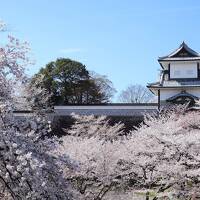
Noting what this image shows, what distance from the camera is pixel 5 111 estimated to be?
5.10m

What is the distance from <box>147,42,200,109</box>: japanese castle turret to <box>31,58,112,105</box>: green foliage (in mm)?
7566

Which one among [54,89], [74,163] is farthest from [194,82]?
[74,163]

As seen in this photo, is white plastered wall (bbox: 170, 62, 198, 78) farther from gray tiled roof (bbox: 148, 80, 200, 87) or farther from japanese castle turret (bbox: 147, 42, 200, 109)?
gray tiled roof (bbox: 148, 80, 200, 87)

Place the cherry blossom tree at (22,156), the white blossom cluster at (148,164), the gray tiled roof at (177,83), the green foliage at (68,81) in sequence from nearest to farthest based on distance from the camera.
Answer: the cherry blossom tree at (22,156)
the white blossom cluster at (148,164)
the gray tiled roof at (177,83)
the green foliage at (68,81)

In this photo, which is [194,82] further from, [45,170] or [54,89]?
[45,170]

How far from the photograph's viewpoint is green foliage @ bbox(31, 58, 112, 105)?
120 ft

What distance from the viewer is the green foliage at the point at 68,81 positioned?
120 feet

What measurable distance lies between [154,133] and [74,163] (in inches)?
245

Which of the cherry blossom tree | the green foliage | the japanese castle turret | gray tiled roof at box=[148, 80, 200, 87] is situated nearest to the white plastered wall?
the japanese castle turret

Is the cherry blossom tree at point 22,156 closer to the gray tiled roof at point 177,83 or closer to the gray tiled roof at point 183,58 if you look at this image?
the gray tiled roof at point 177,83

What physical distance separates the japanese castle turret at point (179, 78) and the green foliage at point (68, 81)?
24.8 feet

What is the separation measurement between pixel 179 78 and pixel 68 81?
9.72 metres

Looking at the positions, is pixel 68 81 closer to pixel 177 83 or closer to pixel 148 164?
pixel 177 83

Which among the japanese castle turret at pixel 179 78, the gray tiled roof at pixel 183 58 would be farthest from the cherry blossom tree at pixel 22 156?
the gray tiled roof at pixel 183 58
